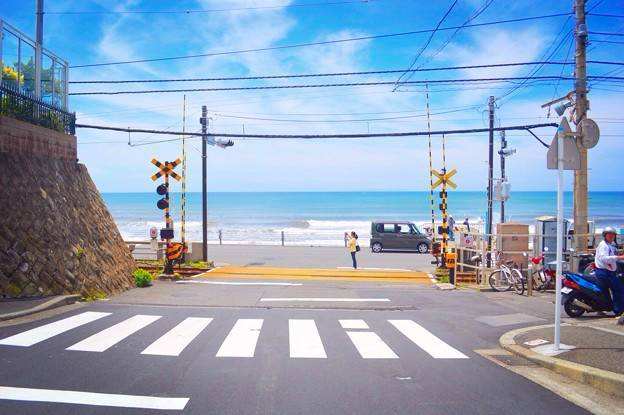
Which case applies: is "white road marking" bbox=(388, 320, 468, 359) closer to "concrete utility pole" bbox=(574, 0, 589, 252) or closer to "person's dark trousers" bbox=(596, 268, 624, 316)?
"person's dark trousers" bbox=(596, 268, 624, 316)

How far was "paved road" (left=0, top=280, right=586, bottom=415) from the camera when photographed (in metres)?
5.70

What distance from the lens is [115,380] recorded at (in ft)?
21.0

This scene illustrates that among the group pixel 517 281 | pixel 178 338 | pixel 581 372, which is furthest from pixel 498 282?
pixel 178 338

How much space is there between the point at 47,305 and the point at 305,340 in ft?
18.4

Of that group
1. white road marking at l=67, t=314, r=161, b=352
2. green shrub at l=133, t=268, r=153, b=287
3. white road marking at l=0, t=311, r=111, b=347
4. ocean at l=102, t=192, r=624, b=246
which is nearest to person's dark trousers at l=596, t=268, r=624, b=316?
white road marking at l=67, t=314, r=161, b=352

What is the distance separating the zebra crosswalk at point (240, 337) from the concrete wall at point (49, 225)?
76.0 inches

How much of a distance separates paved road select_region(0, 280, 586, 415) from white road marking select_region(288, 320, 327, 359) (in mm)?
30

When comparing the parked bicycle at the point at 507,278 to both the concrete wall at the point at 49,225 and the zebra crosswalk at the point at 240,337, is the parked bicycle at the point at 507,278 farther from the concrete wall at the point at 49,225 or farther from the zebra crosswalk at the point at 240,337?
the concrete wall at the point at 49,225

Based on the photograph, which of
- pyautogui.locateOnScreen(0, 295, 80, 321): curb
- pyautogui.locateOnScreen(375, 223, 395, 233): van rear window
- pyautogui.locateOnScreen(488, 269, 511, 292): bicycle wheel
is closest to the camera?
pyautogui.locateOnScreen(0, 295, 80, 321): curb

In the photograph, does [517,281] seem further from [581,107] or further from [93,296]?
[93,296]

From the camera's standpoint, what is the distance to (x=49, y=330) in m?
9.20

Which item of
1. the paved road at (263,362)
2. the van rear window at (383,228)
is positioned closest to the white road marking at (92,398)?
the paved road at (263,362)

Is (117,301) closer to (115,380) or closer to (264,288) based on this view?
(264,288)

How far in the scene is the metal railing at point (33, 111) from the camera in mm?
13375
